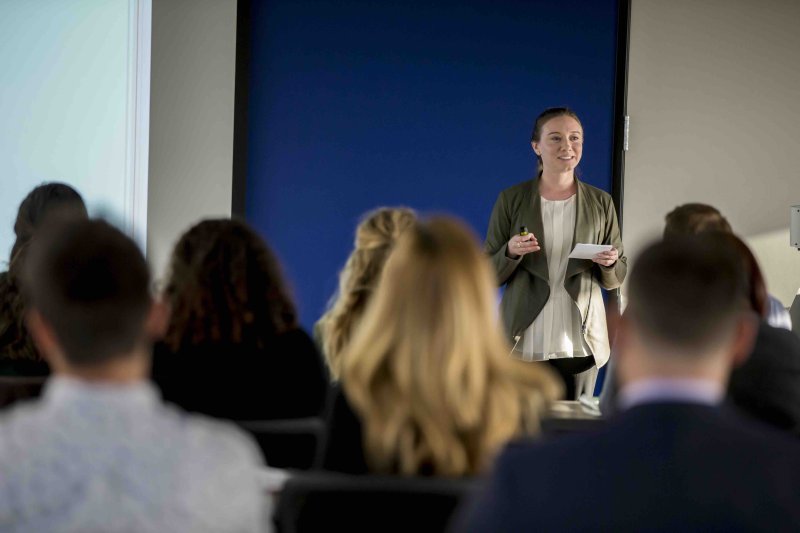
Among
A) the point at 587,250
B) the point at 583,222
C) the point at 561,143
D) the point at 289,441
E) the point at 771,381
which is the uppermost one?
the point at 561,143

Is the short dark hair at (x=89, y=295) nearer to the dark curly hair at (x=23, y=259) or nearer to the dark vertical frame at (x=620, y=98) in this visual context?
the dark curly hair at (x=23, y=259)

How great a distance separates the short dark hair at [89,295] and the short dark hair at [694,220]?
6.43ft

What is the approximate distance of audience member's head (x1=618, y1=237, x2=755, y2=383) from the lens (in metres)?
1.28

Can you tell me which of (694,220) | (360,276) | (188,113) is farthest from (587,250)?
(188,113)

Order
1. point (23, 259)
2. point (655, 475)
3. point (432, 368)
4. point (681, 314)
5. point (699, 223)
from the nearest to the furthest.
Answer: point (655, 475)
point (681, 314)
point (432, 368)
point (23, 259)
point (699, 223)

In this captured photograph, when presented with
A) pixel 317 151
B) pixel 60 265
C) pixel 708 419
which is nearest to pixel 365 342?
pixel 60 265

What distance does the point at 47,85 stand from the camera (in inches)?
189

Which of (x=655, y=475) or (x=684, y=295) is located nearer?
(x=655, y=475)

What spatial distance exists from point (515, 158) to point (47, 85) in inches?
97.8

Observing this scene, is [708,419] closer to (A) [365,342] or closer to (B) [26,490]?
(A) [365,342]

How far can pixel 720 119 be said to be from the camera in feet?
18.5

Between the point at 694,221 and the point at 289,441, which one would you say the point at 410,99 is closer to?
the point at 694,221

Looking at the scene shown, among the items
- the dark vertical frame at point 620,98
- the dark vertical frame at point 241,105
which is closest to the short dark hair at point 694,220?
the dark vertical frame at point 620,98

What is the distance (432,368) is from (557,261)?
2.63 metres
